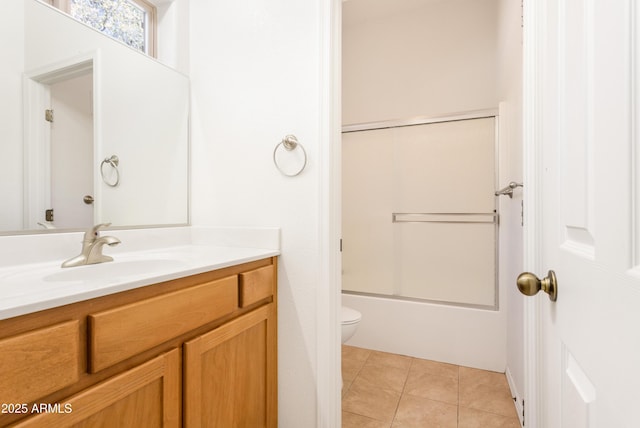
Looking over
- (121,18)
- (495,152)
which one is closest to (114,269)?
(121,18)

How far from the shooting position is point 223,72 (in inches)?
60.4

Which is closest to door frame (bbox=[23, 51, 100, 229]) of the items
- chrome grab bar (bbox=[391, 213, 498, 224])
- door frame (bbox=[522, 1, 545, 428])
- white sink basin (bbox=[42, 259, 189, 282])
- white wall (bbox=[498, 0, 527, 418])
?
white sink basin (bbox=[42, 259, 189, 282])

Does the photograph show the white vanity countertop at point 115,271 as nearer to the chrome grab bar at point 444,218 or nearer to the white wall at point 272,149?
the white wall at point 272,149

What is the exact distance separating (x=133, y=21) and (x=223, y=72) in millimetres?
506

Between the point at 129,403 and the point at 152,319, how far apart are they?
0.67 feet

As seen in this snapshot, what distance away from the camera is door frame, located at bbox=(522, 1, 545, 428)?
32.1 inches

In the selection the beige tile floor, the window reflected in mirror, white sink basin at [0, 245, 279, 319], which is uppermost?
the window reflected in mirror

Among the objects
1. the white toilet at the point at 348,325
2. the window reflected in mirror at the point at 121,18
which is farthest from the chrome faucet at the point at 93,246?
the white toilet at the point at 348,325

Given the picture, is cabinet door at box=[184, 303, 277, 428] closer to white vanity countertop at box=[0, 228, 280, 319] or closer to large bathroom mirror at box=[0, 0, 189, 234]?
white vanity countertop at box=[0, 228, 280, 319]

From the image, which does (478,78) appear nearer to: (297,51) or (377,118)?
(377,118)

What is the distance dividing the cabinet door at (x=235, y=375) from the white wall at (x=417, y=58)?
2013 millimetres

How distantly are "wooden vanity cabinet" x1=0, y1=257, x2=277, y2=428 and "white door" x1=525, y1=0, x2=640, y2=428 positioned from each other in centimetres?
94

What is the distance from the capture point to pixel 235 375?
108 centimetres

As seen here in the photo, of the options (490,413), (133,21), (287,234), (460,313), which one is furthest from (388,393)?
(133,21)
